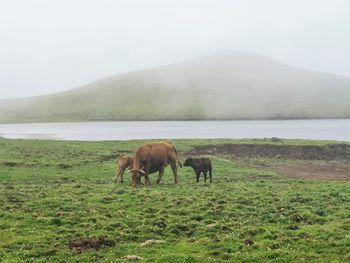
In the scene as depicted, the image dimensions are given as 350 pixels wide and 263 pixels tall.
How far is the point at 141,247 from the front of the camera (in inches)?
611

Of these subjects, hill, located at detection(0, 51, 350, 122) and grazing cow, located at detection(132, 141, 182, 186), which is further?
hill, located at detection(0, 51, 350, 122)

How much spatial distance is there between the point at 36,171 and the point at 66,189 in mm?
10521

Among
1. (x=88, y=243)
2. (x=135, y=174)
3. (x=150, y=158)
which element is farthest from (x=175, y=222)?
(x=150, y=158)

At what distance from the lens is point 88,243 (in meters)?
15.8

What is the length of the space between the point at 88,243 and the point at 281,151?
42937 millimetres

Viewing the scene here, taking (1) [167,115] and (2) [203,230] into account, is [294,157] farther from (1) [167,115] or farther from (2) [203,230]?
(1) [167,115]

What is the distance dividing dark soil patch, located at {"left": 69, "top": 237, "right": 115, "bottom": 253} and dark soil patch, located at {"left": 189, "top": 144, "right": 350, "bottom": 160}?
37391 mm

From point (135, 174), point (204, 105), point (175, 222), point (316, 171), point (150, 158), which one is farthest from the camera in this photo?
point (204, 105)

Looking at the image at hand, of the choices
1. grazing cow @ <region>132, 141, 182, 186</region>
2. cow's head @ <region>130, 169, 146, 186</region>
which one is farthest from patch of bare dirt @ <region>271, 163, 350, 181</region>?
cow's head @ <region>130, 169, 146, 186</region>

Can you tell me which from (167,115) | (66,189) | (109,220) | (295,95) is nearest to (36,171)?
(66,189)

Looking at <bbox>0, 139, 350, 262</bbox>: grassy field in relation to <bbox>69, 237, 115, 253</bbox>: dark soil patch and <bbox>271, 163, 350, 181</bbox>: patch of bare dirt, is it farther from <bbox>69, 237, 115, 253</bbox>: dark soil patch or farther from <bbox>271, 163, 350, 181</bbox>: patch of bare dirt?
<bbox>271, 163, 350, 181</bbox>: patch of bare dirt

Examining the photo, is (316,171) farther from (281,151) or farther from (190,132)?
(190,132)

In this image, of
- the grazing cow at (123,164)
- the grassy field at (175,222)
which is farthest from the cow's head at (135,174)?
the grazing cow at (123,164)

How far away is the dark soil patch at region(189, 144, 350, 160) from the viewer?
177ft
